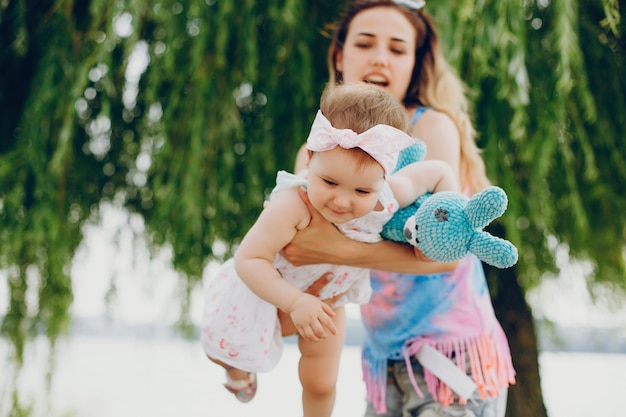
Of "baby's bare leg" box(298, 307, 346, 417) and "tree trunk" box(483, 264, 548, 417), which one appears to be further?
"tree trunk" box(483, 264, 548, 417)

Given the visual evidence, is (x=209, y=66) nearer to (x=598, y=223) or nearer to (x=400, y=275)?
(x=400, y=275)

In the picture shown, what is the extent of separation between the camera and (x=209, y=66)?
2.44m

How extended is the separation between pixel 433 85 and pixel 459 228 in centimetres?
60

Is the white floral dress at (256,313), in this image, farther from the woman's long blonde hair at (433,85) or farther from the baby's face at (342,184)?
the woman's long blonde hair at (433,85)

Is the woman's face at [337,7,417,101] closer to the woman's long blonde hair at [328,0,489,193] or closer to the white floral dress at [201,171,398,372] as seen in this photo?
the woman's long blonde hair at [328,0,489,193]

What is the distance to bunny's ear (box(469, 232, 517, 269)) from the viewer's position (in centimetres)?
115

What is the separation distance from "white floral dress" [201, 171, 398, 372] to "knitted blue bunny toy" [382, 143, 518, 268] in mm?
84

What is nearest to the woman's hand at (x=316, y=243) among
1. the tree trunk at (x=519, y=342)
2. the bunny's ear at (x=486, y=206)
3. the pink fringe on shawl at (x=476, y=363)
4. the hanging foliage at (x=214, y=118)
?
→ the bunny's ear at (x=486, y=206)

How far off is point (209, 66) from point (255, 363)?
1.34 metres

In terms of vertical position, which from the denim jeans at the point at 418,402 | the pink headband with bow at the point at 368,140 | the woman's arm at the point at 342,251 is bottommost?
the denim jeans at the point at 418,402

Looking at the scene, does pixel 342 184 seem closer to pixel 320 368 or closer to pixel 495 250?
pixel 495 250

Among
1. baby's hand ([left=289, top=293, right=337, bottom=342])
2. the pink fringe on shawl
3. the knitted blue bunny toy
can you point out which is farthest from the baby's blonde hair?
the pink fringe on shawl

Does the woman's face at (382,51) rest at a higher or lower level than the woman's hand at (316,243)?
higher

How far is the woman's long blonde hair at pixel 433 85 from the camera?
1.63m
